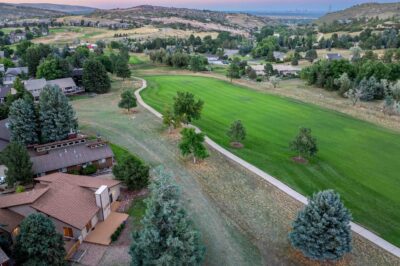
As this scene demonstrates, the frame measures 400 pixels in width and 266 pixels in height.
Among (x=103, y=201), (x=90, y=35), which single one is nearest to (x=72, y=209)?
(x=103, y=201)

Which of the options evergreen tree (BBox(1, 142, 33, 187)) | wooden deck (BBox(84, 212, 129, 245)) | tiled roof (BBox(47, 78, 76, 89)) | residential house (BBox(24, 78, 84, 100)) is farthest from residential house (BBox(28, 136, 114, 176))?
tiled roof (BBox(47, 78, 76, 89))

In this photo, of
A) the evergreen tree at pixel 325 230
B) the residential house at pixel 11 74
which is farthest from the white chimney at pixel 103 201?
the residential house at pixel 11 74

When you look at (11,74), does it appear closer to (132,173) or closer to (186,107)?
(186,107)

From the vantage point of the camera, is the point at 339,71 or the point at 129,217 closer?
the point at 129,217

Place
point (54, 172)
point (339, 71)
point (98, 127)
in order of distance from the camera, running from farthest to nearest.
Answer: point (339, 71) → point (98, 127) → point (54, 172)

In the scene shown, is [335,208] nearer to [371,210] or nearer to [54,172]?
[371,210]

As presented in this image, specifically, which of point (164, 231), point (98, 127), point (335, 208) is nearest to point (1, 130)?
point (98, 127)
